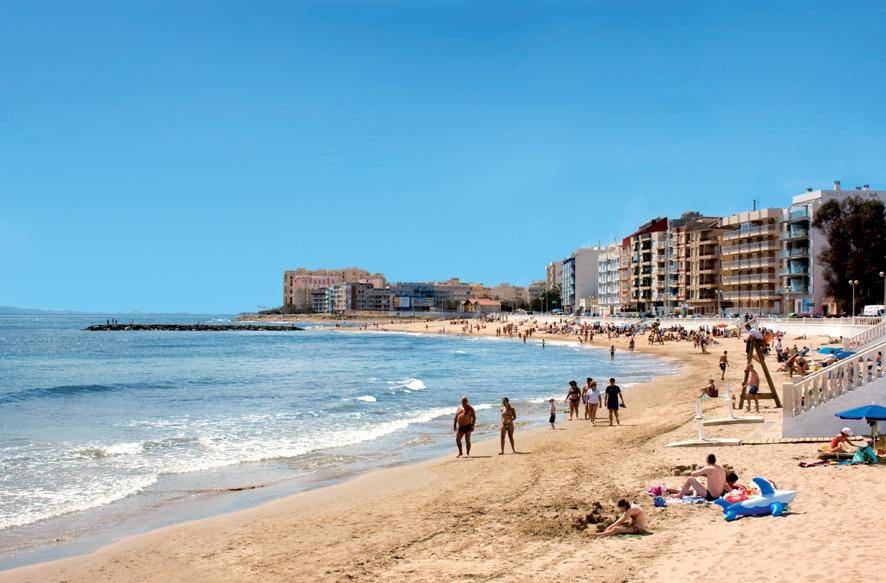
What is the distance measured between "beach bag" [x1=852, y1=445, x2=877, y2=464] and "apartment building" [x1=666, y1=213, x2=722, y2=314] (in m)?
74.9

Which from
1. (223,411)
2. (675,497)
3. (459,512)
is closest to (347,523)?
(459,512)

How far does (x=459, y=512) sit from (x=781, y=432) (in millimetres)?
7257

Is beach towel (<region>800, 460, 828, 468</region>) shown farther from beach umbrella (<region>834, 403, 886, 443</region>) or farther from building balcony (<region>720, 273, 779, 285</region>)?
building balcony (<region>720, 273, 779, 285</region>)

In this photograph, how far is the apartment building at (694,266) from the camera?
287ft

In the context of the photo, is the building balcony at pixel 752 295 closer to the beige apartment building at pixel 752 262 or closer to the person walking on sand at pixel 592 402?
the beige apartment building at pixel 752 262

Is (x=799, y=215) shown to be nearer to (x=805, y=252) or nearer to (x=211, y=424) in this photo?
(x=805, y=252)

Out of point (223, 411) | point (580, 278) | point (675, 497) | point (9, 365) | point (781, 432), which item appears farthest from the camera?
point (580, 278)

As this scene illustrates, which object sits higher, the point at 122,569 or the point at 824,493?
the point at 824,493

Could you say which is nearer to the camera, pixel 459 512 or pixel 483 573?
pixel 483 573

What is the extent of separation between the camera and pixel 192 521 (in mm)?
12406

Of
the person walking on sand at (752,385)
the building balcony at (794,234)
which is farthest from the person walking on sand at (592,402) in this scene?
the building balcony at (794,234)

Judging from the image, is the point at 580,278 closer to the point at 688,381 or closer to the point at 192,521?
the point at 688,381

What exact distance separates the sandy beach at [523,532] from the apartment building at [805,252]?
195 ft

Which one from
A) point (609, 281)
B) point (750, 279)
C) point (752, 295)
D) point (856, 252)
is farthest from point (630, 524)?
point (609, 281)
